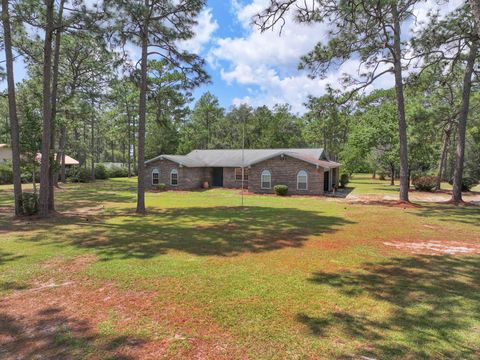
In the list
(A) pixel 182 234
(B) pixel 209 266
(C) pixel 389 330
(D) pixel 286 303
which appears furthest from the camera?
(A) pixel 182 234

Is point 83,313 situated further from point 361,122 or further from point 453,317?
point 361,122

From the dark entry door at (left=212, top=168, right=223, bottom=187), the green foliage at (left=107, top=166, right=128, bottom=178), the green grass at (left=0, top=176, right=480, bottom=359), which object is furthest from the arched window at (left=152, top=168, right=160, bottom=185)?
the green foliage at (left=107, top=166, right=128, bottom=178)

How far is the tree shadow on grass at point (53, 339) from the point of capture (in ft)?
13.2

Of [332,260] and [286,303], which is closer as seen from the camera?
[286,303]

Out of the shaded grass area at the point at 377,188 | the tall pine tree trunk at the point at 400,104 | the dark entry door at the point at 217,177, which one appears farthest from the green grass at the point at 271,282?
the dark entry door at the point at 217,177

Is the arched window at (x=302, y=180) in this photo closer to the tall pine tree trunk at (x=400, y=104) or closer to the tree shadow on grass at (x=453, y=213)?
the tall pine tree trunk at (x=400, y=104)

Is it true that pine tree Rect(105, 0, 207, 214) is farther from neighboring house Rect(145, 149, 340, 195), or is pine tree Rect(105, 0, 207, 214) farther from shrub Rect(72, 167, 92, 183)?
shrub Rect(72, 167, 92, 183)

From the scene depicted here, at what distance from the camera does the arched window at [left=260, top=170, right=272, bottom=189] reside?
26.7 metres

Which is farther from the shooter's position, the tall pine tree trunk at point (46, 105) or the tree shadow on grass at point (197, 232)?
the tall pine tree trunk at point (46, 105)

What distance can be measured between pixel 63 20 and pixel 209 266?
526 inches

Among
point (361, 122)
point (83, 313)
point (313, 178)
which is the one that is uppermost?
point (361, 122)

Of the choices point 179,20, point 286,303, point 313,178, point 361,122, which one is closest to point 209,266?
point 286,303

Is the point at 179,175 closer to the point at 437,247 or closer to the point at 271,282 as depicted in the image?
the point at 437,247

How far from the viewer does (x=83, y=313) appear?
16.8 ft
